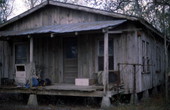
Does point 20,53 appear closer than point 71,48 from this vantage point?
No

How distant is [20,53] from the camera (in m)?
13.3

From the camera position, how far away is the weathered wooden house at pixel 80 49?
33.0 feet

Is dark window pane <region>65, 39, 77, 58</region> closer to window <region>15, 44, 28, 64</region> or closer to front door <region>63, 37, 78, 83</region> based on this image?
front door <region>63, 37, 78, 83</region>

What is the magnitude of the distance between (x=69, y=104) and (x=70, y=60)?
228cm

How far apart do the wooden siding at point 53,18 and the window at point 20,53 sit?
39.5 inches

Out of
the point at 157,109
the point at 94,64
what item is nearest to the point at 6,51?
the point at 94,64

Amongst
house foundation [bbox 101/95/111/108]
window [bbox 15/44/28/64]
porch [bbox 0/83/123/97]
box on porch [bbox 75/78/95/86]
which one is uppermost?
window [bbox 15/44/28/64]

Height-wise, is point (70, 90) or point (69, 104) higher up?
point (70, 90)

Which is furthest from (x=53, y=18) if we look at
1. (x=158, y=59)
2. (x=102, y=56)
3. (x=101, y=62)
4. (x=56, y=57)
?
(x=158, y=59)

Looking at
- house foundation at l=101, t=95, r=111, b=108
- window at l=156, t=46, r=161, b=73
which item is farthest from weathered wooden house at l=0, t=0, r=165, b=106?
window at l=156, t=46, r=161, b=73

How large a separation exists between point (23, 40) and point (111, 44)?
16.2ft

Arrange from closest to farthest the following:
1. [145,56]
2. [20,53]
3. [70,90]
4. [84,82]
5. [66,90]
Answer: [70,90] → [66,90] → [84,82] → [145,56] → [20,53]

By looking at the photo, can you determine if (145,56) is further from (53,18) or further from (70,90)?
(53,18)

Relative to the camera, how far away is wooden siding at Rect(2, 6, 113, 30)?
11664mm
